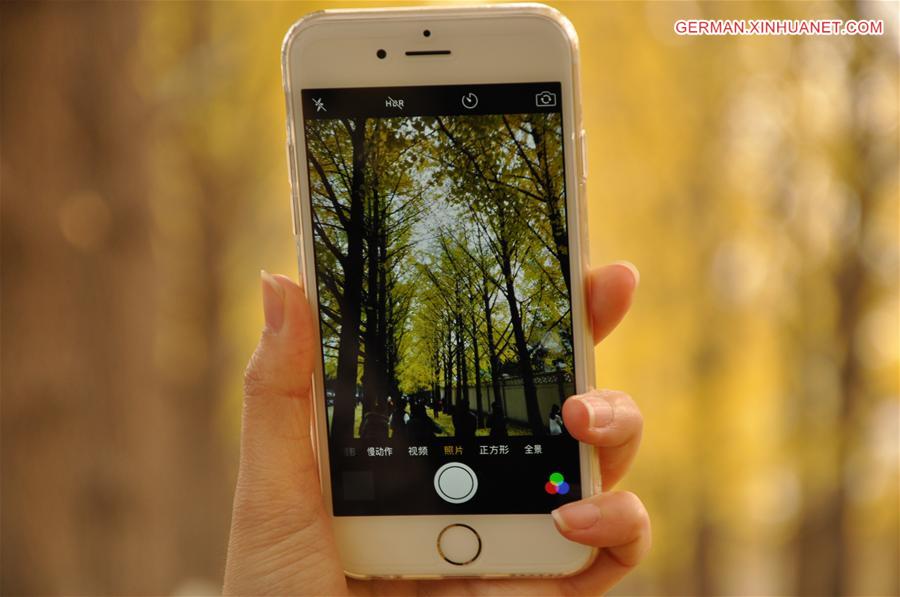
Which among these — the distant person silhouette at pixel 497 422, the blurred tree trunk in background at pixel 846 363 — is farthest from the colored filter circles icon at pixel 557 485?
the blurred tree trunk in background at pixel 846 363

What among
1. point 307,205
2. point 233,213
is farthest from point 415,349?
point 233,213

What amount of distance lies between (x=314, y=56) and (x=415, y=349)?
1.93 ft

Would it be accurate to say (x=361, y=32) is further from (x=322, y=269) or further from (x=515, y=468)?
(x=515, y=468)

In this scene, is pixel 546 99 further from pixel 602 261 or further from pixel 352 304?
pixel 602 261

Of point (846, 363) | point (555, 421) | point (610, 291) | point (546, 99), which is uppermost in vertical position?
point (546, 99)

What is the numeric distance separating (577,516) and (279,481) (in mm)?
551

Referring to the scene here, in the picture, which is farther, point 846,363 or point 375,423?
point 846,363

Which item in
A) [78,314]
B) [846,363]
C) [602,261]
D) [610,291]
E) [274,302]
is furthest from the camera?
[602,261]

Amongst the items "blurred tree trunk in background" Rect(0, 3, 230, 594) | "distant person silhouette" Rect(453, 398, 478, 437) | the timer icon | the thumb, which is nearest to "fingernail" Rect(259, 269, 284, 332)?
the thumb

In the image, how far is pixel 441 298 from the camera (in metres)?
1.51

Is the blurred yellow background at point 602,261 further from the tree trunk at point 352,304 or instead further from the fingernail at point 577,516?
the fingernail at point 577,516

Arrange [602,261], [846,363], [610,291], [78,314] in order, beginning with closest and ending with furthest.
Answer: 1. [610,291]
2. [78,314]
3. [846,363]
4. [602,261]

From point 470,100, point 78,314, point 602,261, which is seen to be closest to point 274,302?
point 470,100

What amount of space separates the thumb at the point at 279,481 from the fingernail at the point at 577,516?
0.42 meters
